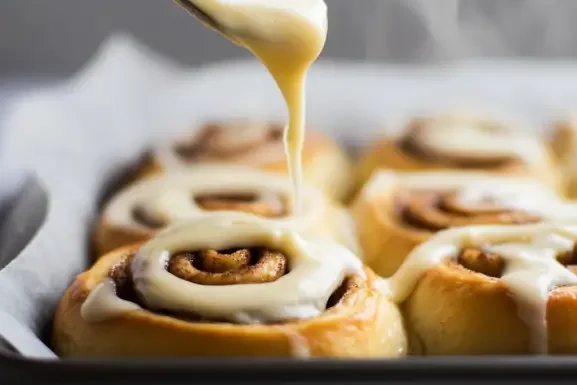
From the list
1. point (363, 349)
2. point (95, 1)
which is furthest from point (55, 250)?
point (95, 1)

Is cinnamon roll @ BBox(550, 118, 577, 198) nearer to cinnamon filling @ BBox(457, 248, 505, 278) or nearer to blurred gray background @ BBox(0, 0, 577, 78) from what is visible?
blurred gray background @ BBox(0, 0, 577, 78)

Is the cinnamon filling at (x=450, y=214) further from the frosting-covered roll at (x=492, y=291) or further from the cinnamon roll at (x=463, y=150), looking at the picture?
the cinnamon roll at (x=463, y=150)

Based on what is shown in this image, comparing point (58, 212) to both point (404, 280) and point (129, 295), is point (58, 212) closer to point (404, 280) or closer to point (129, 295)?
point (129, 295)

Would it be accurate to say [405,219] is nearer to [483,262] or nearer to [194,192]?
[483,262]

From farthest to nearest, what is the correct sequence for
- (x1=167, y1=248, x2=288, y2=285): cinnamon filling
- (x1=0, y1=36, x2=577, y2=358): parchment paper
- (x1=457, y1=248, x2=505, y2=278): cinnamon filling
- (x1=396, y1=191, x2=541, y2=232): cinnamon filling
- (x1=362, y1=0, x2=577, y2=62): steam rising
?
(x1=362, y1=0, x2=577, y2=62): steam rising < (x1=0, y1=36, x2=577, y2=358): parchment paper < (x1=396, y1=191, x2=541, y2=232): cinnamon filling < (x1=457, y1=248, x2=505, y2=278): cinnamon filling < (x1=167, y1=248, x2=288, y2=285): cinnamon filling

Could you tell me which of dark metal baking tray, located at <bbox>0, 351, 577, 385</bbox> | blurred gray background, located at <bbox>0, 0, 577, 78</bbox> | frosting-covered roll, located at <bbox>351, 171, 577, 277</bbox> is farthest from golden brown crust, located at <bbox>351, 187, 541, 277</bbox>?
blurred gray background, located at <bbox>0, 0, 577, 78</bbox>

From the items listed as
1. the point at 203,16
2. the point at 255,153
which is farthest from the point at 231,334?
the point at 255,153

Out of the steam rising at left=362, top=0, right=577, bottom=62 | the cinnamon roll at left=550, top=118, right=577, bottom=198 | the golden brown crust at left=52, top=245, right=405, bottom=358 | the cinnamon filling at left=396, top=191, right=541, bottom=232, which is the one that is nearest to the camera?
the golden brown crust at left=52, top=245, right=405, bottom=358
